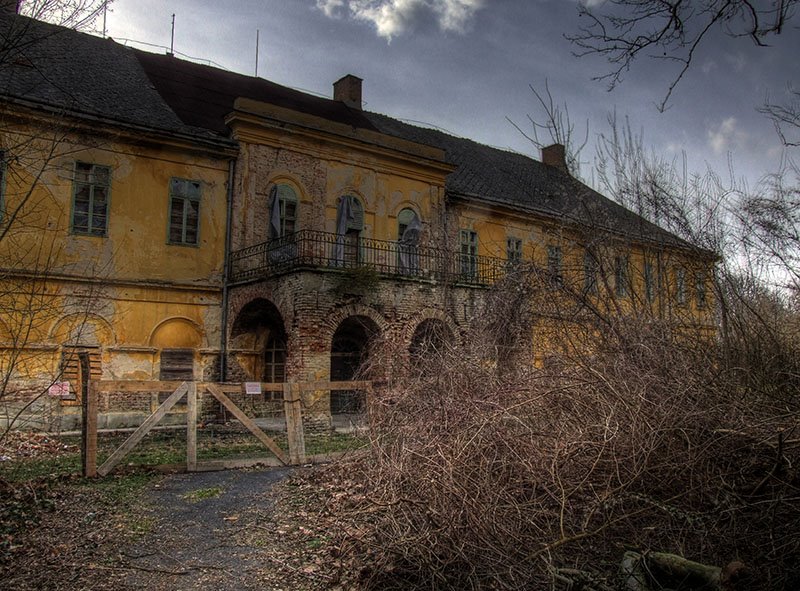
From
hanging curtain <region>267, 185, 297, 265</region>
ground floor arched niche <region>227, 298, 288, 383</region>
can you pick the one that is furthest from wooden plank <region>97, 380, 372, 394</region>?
ground floor arched niche <region>227, 298, 288, 383</region>

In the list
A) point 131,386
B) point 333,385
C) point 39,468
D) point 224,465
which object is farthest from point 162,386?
point 333,385

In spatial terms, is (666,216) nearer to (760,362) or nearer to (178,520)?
(760,362)

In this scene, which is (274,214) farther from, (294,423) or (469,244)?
(294,423)

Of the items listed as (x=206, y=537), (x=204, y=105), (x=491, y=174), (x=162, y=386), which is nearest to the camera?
(x=206, y=537)

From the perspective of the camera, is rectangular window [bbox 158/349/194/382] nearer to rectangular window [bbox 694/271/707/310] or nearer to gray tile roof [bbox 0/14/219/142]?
gray tile roof [bbox 0/14/219/142]

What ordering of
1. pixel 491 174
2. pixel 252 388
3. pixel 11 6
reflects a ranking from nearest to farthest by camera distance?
pixel 11 6
pixel 252 388
pixel 491 174

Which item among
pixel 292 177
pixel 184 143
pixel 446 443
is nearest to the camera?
pixel 446 443

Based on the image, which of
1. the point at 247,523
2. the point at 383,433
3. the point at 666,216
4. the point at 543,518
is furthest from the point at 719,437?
the point at 666,216

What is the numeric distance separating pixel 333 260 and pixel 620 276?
8150mm

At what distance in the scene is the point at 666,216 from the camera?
1126 centimetres

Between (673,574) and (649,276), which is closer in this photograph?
(673,574)

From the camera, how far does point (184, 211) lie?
16.3 m

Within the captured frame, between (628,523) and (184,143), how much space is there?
14.7 m

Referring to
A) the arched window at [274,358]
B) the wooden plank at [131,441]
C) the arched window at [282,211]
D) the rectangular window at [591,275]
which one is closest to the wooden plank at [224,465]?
the wooden plank at [131,441]
